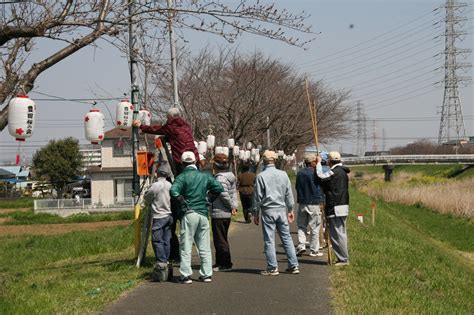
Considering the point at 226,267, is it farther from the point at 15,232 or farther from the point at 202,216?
the point at 15,232

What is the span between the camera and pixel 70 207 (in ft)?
148

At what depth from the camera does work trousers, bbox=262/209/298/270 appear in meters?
8.82

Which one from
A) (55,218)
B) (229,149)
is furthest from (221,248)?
(55,218)

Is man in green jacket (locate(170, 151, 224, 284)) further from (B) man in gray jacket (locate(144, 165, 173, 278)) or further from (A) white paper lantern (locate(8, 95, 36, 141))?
(A) white paper lantern (locate(8, 95, 36, 141))

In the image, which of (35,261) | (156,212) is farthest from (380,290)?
(35,261)

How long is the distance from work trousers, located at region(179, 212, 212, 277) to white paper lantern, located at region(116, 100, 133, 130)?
549 cm

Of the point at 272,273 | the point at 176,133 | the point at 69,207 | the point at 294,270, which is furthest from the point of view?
the point at 69,207

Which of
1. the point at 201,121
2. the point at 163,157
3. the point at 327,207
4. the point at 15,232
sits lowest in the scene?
the point at 15,232

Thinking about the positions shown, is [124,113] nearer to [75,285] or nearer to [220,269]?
[220,269]

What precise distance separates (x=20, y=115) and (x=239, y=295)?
4.06 meters

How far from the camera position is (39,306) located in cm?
700

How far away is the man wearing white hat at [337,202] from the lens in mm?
9539

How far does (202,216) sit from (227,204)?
1.04 meters

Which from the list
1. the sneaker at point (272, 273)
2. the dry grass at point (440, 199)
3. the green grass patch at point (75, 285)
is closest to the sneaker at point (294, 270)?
the sneaker at point (272, 273)
